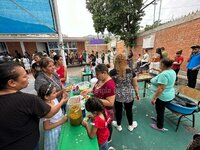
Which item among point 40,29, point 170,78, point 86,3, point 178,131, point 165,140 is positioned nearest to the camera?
point 170,78

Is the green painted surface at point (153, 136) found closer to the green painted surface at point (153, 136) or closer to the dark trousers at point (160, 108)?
the green painted surface at point (153, 136)

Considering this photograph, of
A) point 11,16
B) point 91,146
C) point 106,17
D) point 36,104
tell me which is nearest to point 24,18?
point 11,16

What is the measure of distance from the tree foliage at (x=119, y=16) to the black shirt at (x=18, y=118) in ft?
32.4

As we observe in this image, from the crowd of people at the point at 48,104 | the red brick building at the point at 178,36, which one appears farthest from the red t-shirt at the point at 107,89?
the red brick building at the point at 178,36

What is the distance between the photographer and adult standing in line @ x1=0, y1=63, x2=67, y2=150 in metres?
0.78

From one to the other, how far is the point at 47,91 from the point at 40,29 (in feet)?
12.5

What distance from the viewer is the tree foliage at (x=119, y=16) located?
8.84m

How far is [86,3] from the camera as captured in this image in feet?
36.4

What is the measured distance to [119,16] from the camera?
9.12m

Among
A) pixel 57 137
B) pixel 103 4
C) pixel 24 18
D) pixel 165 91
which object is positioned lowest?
pixel 57 137

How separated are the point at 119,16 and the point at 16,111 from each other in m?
10.2

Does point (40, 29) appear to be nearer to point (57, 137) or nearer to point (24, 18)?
point (24, 18)

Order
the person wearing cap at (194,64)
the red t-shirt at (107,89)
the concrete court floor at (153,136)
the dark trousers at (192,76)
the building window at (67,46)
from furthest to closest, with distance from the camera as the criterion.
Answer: the building window at (67,46) < the dark trousers at (192,76) < the person wearing cap at (194,64) < the concrete court floor at (153,136) < the red t-shirt at (107,89)

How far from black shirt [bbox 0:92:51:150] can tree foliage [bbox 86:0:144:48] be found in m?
9.89
